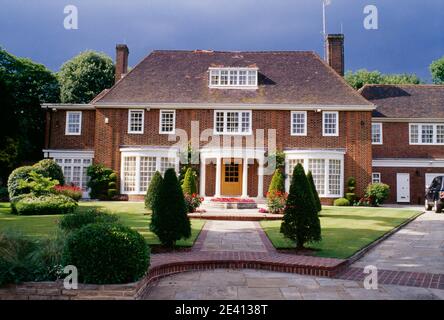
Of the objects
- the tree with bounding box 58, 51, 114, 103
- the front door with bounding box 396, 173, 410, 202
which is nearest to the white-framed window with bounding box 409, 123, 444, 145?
the front door with bounding box 396, 173, 410, 202

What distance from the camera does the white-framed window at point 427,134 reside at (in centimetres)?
2836

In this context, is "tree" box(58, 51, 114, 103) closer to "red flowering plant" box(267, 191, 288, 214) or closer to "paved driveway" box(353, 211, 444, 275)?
"red flowering plant" box(267, 191, 288, 214)

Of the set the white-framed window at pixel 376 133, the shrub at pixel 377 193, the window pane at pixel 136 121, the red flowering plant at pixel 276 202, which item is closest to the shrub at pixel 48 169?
the window pane at pixel 136 121

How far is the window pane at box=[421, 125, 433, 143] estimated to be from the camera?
28.4m

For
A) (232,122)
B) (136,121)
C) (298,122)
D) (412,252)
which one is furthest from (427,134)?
(412,252)

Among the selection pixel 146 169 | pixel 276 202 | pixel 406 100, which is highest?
pixel 406 100

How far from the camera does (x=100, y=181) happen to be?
2512 centimetres

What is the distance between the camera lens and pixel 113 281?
6.00 meters

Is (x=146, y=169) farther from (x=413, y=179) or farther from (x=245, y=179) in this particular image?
(x=413, y=179)

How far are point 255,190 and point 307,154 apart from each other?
4.10 meters

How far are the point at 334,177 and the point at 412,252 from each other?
49.1 feet

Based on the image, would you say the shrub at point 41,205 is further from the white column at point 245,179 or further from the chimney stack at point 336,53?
the chimney stack at point 336,53
